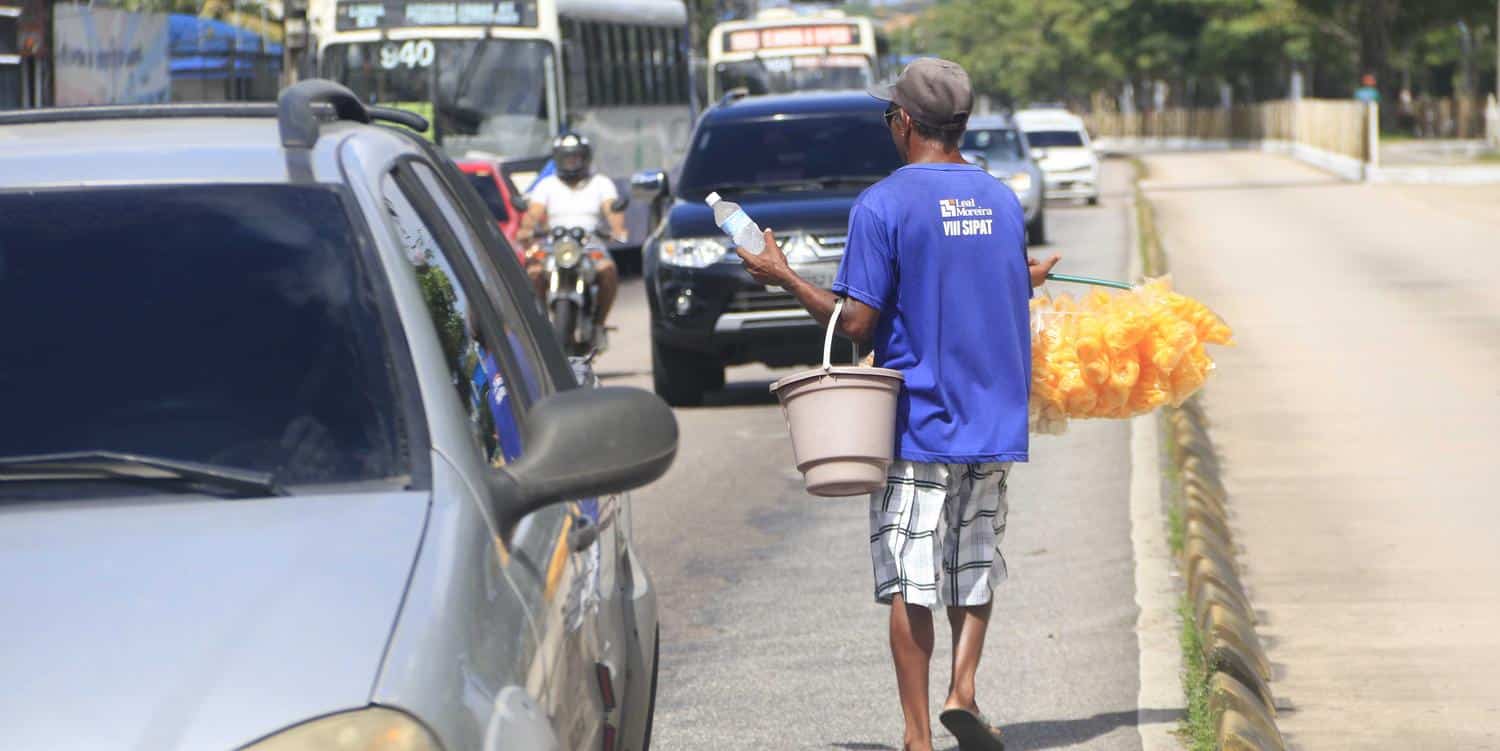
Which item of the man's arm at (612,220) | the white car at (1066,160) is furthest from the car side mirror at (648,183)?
the white car at (1066,160)

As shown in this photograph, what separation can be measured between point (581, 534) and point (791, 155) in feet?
34.5

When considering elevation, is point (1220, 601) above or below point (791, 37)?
below

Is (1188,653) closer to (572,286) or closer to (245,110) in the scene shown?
(245,110)

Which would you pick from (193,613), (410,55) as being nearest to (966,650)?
(193,613)

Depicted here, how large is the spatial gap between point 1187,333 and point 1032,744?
117 cm

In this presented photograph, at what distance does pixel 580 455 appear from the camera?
10.3 feet

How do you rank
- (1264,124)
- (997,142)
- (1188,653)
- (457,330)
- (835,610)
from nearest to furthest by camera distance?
1. (457,330)
2. (1188,653)
3. (835,610)
4. (997,142)
5. (1264,124)

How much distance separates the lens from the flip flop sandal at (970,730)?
16.9 feet

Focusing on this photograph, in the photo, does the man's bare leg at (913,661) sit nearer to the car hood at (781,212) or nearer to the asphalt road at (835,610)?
the asphalt road at (835,610)

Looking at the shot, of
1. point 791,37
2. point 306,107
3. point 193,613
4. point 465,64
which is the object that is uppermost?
point 791,37

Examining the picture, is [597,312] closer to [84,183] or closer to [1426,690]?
[1426,690]

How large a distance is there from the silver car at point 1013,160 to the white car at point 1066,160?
22.0 ft

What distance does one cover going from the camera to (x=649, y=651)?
4676 millimetres

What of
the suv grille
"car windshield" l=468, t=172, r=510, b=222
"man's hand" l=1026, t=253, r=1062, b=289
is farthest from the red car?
"man's hand" l=1026, t=253, r=1062, b=289
